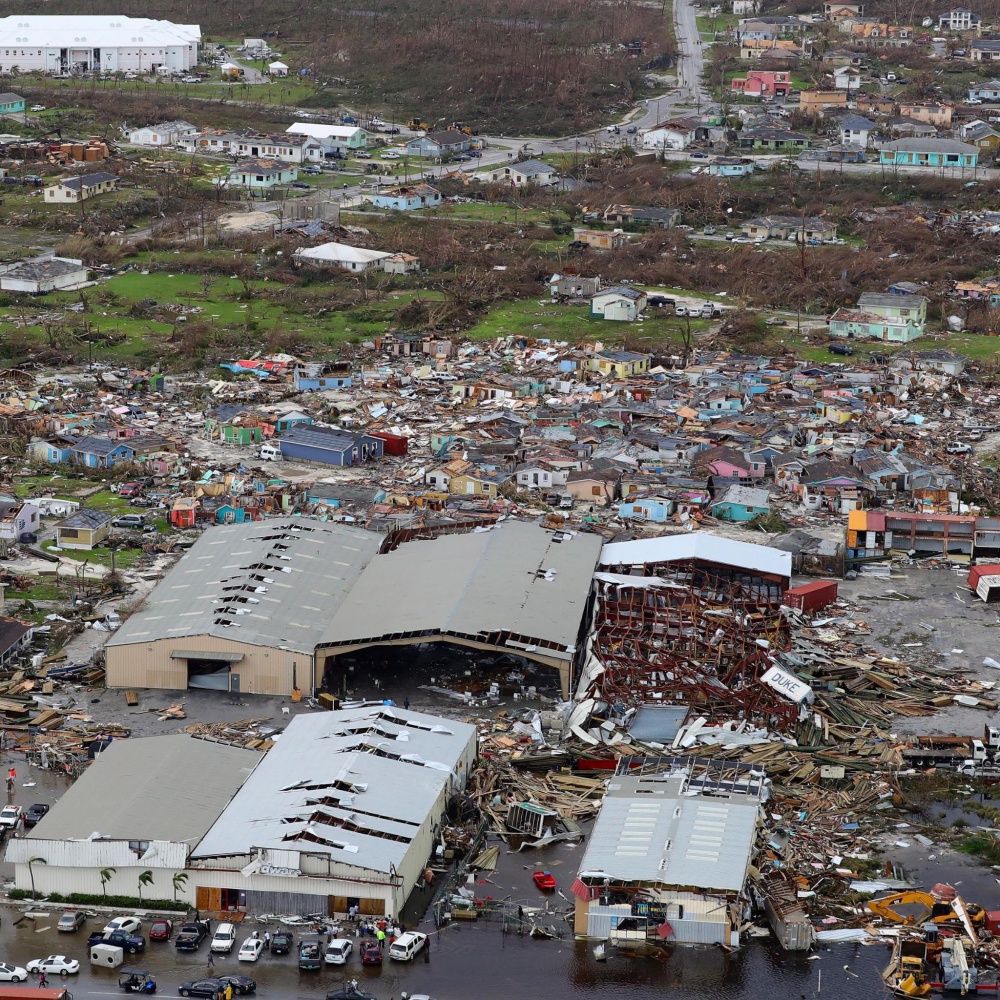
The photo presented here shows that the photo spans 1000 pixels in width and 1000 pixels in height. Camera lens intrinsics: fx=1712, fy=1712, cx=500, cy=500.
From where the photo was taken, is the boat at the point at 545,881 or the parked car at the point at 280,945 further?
the boat at the point at 545,881

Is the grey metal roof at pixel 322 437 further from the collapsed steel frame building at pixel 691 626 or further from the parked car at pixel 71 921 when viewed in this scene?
the parked car at pixel 71 921

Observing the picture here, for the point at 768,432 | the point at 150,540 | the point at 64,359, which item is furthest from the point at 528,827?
the point at 64,359

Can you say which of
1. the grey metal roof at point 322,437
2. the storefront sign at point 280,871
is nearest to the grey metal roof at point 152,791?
the storefront sign at point 280,871

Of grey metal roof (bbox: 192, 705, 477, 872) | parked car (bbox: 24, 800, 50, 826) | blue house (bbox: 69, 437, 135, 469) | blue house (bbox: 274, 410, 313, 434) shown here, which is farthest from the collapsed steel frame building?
blue house (bbox: 69, 437, 135, 469)

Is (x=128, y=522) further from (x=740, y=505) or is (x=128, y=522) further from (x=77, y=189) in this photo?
(x=77, y=189)

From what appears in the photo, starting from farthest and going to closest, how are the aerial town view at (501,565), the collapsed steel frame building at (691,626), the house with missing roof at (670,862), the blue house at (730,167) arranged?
1. the blue house at (730,167)
2. the collapsed steel frame building at (691,626)
3. the aerial town view at (501,565)
4. the house with missing roof at (670,862)
